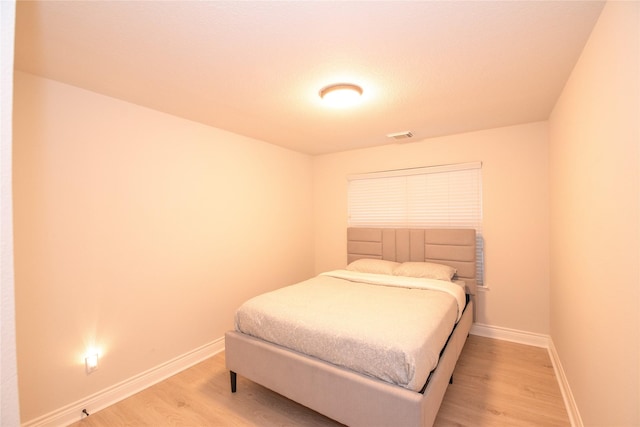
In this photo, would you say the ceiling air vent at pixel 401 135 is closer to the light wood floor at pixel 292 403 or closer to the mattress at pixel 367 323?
the mattress at pixel 367 323

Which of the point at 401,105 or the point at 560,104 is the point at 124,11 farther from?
the point at 560,104

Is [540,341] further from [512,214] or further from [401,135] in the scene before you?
[401,135]

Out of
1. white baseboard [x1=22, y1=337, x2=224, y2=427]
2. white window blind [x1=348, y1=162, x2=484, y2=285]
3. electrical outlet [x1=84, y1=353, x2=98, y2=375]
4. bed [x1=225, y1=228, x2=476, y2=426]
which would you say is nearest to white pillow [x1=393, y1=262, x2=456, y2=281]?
bed [x1=225, y1=228, x2=476, y2=426]

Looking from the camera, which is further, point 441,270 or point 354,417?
point 441,270

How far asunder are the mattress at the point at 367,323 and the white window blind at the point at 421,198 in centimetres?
101

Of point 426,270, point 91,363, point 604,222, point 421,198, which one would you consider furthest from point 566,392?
point 91,363

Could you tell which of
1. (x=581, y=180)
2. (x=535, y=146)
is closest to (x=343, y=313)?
(x=581, y=180)

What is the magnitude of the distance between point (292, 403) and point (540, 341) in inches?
106

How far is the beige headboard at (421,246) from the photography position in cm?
329

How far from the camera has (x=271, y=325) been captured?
217 cm

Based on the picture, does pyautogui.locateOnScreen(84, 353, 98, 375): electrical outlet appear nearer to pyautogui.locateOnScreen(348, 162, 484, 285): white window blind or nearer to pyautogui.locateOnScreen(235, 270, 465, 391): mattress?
pyautogui.locateOnScreen(235, 270, 465, 391): mattress

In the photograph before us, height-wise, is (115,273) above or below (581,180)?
below

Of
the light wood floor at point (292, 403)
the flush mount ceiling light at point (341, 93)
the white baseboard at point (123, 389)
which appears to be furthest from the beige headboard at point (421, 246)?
the white baseboard at point (123, 389)

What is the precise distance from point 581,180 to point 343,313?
176cm
